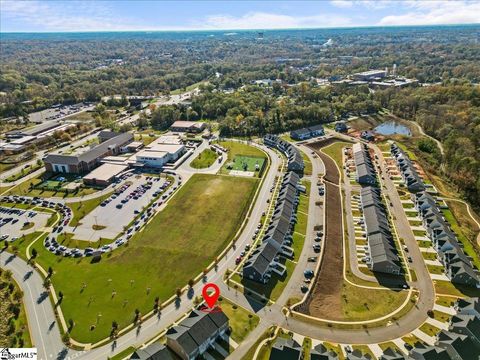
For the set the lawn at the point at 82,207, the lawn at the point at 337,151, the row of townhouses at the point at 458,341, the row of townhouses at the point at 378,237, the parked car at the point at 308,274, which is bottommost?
the lawn at the point at 337,151

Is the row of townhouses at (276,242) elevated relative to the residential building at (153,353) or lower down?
lower down

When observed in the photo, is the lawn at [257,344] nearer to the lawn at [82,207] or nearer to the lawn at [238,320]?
the lawn at [238,320]

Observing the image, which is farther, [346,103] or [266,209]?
[346,103]

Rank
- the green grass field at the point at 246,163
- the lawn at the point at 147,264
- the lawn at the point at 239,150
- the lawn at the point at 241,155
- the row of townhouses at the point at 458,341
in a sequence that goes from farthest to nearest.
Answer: the lawn at the point at 239,150 < the lawn at the point at 241,155 < the green grass field at the point at 246,163 < the lawn at the point at 147,264 < the row of townhouses at the point at 458,341

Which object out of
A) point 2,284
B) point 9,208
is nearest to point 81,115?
point 9,208

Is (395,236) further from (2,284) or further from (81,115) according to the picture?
(81,115)

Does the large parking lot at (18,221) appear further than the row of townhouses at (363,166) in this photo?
No

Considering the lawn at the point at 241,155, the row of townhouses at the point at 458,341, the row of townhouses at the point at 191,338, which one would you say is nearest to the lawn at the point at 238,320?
the row of townhouses at the point at 191,338
